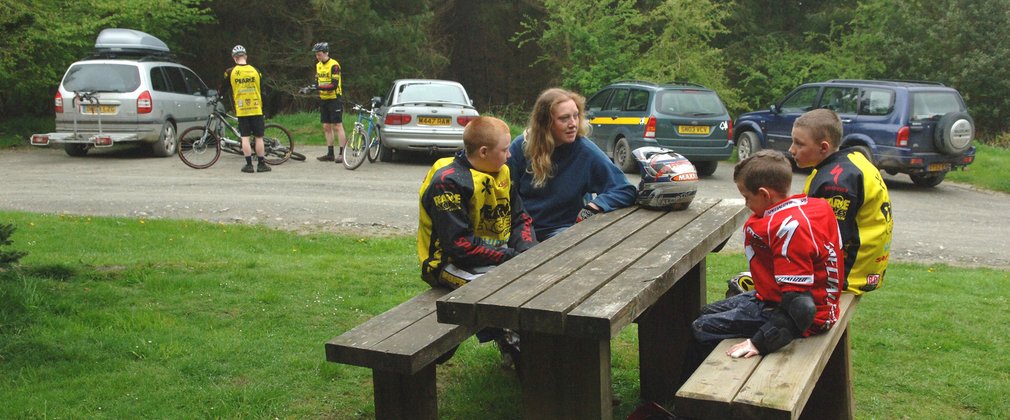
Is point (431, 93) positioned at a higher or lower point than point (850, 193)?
higher

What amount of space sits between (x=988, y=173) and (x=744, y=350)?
1565cm

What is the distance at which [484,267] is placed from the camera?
13.8 ft

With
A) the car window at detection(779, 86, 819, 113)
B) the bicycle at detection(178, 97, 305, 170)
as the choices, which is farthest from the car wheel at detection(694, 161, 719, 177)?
the bicycle at detection(178, 97, 305, 170)

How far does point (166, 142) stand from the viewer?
17281 mm

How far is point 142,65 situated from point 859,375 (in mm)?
14637

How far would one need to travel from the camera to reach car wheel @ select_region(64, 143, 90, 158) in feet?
58.2

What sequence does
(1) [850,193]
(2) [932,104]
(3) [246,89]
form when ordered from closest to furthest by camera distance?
(1) [850,193]
(3) [246,89]
(2) [932,104]

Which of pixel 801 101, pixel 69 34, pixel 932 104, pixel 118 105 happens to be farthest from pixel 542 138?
pixel 69 34

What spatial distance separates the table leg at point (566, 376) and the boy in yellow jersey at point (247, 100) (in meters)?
11.6

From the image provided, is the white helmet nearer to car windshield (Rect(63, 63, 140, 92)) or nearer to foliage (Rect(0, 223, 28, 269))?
foliage (Rect(0, 223, 28, 269))

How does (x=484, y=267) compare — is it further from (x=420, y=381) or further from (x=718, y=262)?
(x=718, y=262)

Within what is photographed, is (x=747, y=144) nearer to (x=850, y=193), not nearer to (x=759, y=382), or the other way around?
(x=850, y=193)

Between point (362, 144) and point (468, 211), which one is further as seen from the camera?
point (362, 144)

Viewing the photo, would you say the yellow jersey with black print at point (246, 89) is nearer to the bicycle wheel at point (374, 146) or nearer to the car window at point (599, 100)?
the bicycle wheel at point (374, 146)
